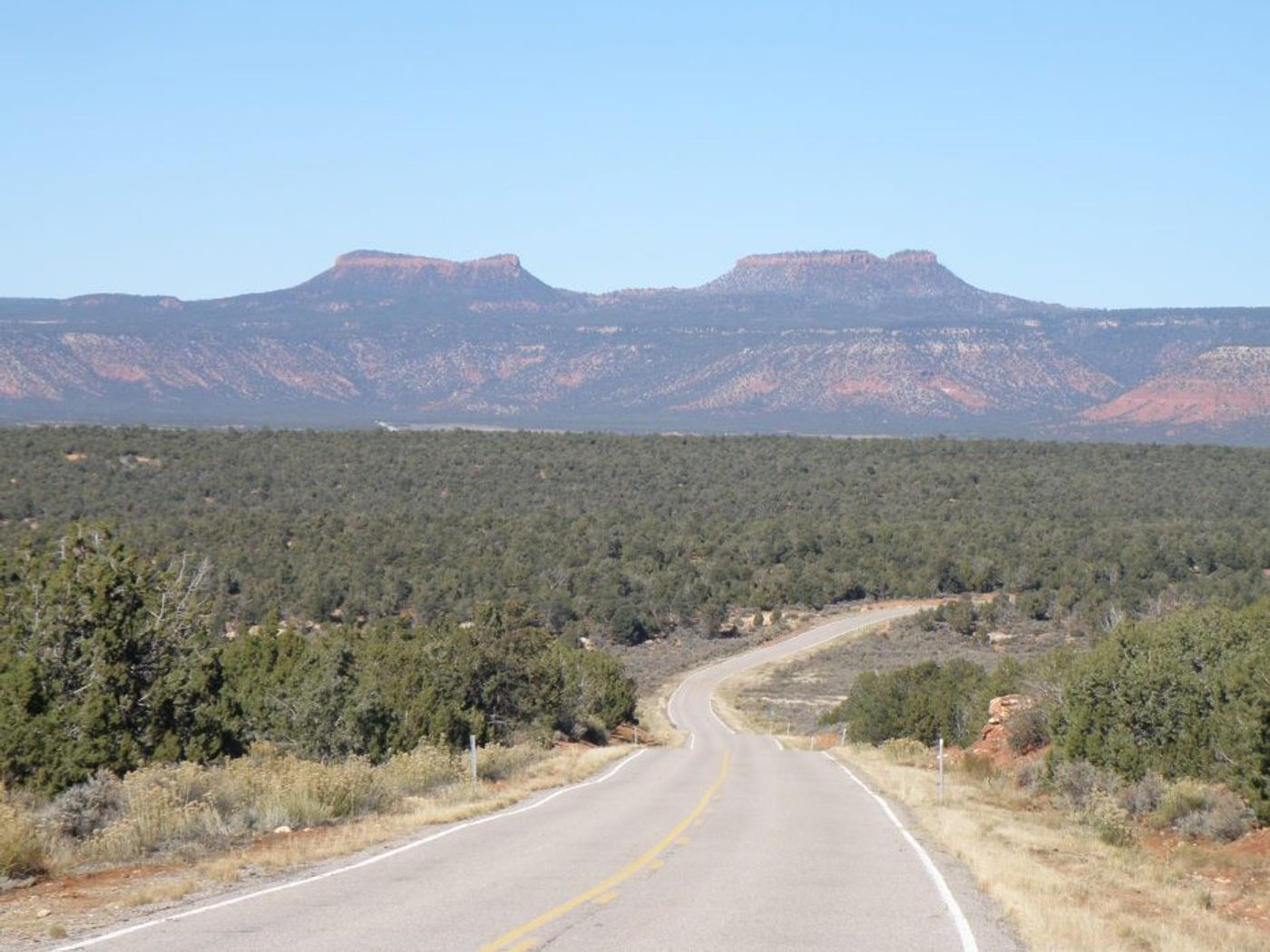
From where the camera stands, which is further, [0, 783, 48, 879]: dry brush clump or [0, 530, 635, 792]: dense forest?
[0, 530, 635, 792]: dense forest

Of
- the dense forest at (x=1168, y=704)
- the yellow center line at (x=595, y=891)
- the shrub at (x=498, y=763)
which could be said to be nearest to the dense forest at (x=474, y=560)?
the dense forest at (x=1168, y=704)

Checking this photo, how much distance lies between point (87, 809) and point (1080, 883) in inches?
382

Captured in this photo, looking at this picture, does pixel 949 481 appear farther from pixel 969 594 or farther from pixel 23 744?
pixel 23 744

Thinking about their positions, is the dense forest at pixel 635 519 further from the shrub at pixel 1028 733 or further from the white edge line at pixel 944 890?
the white edge line at pixel 944 890

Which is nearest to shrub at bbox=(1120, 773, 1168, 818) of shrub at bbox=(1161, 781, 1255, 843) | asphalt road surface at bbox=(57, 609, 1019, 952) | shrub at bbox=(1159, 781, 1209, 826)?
shrub at bbox=(1161, 781, 1255, 843)

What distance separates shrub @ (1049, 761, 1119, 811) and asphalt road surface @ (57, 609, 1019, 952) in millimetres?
3948

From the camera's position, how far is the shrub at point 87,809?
49.6 feet

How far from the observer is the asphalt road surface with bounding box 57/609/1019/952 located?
1068cm

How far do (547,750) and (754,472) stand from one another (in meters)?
88.0

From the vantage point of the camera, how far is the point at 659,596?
271 ft

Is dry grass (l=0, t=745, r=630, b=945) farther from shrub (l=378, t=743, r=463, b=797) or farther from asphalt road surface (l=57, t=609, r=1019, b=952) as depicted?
asphalt road surface (l=57, t=609, r=1019, b=952)

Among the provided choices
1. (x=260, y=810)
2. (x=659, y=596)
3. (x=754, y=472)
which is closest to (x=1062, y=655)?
(x=260, y=810)

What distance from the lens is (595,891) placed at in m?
12.7

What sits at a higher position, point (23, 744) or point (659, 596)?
point (23, 744)
